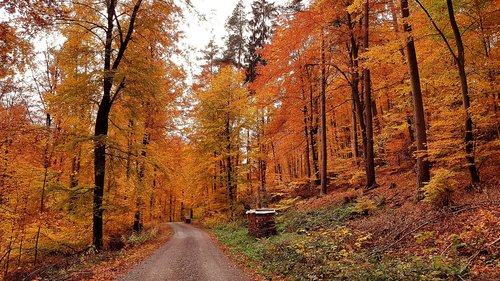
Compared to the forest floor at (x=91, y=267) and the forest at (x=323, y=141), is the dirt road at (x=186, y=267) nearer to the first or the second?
the forest floor at (x=91, y=267)

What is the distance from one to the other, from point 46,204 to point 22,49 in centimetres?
566

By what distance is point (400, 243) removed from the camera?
7.74 metres

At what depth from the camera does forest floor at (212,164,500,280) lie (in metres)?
5.70

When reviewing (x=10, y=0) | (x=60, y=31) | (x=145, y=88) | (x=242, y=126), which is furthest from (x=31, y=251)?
(x=242, y=126)

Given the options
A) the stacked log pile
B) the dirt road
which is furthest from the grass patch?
the dirt road

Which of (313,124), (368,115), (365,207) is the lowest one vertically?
(365,207)

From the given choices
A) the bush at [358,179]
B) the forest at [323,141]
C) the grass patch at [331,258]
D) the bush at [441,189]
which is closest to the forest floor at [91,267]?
the forest at [323,141]

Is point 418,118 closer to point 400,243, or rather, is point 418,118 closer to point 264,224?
point 400,243

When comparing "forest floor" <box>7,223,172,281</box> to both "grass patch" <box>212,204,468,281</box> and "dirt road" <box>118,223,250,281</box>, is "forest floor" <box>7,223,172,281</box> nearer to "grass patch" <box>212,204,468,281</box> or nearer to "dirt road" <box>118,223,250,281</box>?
"dirt road" <box>118,223,250,281</box>

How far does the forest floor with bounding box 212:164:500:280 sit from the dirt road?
0.79 m

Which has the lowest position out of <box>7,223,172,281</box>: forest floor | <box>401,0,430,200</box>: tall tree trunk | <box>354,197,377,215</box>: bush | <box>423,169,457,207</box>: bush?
<box>7,223,172,281</box>: forest floor

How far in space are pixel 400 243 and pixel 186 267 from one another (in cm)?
617

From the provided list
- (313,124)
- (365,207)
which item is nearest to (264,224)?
(365,207)

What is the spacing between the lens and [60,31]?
11.1 m
